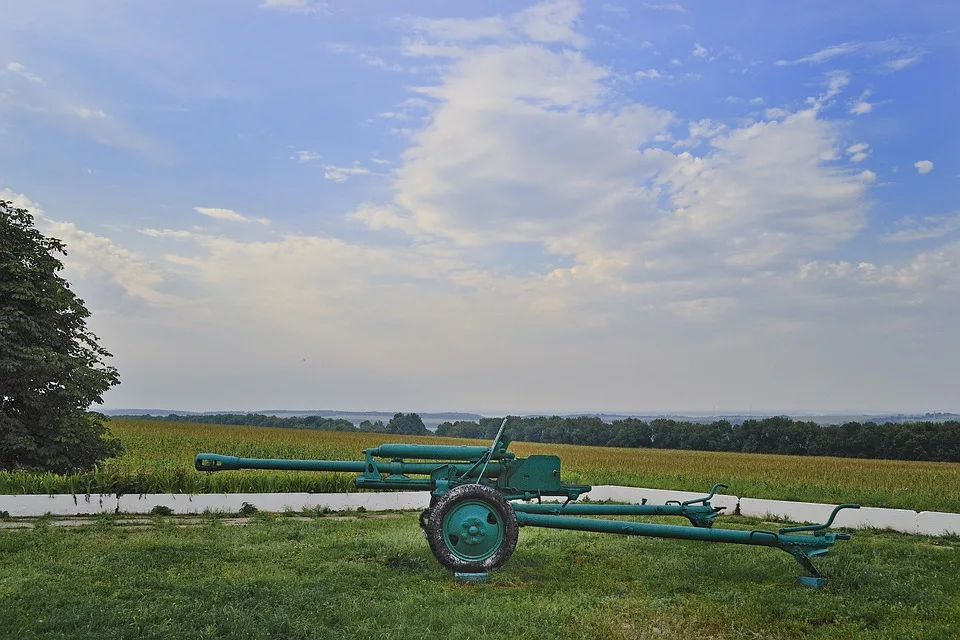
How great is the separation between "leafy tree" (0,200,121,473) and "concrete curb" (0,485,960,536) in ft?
9.62

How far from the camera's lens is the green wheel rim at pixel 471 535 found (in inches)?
360

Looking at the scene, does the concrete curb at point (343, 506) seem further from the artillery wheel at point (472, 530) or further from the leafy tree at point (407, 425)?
the leafy tree at point (407, 425)

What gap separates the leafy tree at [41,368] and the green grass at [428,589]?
537cm

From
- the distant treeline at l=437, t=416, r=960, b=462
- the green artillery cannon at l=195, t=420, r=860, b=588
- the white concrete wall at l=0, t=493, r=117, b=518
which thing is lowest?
the distant treeline at l=437, t=416, r=960, b=462

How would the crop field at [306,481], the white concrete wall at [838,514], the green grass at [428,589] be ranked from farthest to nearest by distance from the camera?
the crop field at [306,481] → the white concrete wall at [838,514] → the green grass at [428,589]

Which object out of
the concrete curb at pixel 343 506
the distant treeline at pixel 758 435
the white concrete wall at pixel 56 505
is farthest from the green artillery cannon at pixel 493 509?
the distant treeline at pixel 758 435

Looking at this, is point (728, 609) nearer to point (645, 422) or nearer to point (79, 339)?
point (79, 339)

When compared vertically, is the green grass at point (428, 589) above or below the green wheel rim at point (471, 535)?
below

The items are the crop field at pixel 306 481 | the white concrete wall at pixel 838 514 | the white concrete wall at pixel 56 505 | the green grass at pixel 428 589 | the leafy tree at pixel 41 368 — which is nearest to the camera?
the green grass at pixel 428 589

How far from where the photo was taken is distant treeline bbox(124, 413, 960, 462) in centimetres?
5228

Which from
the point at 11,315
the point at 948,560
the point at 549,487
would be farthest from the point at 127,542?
the point at 948,560

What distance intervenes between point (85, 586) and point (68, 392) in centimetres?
974

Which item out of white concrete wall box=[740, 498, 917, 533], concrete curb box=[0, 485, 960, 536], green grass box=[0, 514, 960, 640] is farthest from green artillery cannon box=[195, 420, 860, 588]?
white concrete wall box=[740, 498, 917, 533]

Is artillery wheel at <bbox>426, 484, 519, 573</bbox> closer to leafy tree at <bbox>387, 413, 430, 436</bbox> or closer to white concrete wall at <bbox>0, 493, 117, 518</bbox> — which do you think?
white concrete wall at <bbox>0, 493, 117, 518</bbox>
